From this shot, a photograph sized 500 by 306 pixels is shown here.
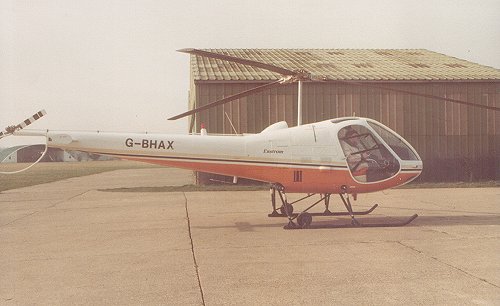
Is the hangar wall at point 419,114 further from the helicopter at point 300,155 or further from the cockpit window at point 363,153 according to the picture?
the cockpit window at point 363,153

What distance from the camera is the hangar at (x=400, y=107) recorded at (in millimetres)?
22750

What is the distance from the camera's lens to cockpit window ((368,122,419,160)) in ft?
36.8

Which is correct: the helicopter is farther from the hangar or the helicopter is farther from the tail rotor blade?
the hangar

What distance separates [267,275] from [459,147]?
65.8ft

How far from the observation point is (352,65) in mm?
26500

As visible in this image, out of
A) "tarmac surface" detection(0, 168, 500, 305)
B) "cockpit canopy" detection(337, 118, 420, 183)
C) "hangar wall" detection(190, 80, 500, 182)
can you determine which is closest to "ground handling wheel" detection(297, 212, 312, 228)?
"tarmac surface" detection(0, 168, 500, 305)

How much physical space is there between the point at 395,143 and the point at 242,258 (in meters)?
5.43

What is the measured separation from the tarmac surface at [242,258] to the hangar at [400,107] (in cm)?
942

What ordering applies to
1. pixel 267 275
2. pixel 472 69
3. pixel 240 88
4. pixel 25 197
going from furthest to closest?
pixel 472 69
pixel 240 88
pixel 25 197
pixel 267 275

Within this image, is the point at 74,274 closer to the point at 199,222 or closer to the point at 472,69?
the point at 199,222

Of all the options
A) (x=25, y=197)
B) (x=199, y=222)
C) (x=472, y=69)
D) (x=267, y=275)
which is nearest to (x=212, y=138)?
(x=199, y=222)

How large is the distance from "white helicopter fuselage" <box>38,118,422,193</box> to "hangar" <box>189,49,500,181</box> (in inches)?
451

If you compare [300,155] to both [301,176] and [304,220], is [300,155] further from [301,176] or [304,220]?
[304,220]

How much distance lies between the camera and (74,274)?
692cm
